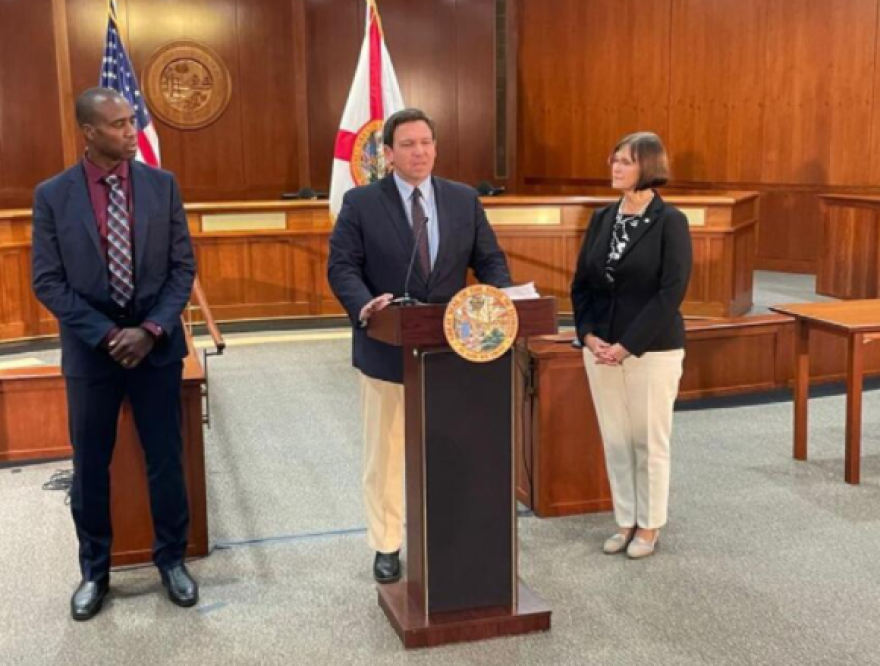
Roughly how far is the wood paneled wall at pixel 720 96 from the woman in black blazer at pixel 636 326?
21.3ft

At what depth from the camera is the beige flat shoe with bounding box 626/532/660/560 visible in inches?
139

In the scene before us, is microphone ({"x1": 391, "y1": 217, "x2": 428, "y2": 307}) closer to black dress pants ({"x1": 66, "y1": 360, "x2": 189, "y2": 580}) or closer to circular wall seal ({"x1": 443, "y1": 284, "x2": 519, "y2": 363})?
circular wall seal ({"x1": 443, "y1": 284, "x2": 519, "y2": 363})

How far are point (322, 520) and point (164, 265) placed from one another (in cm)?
132

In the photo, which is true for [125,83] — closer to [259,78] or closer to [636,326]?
[259,78]

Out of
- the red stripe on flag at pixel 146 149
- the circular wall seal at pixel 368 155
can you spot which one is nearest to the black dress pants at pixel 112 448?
the red stripe on flag at pixel 146 149

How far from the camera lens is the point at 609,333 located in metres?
3.44

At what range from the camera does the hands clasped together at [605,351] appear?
133 inches

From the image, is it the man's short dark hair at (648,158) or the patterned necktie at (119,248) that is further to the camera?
the man's short dark hair at (648,158)

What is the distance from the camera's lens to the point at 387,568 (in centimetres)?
334

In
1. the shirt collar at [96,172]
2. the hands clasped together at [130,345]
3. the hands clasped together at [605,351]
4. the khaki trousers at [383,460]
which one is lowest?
the khaki trousers at [383,460]

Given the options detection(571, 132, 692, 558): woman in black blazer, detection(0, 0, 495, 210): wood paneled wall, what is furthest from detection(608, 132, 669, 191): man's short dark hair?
detection(0, 0, 495, 210): wood paneled wall

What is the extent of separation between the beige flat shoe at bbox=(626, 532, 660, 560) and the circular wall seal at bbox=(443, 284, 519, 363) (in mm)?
1160

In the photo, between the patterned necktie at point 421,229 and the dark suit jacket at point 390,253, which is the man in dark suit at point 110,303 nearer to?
the dark suit jacket at point 390,253

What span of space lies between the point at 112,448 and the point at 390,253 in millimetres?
1007
